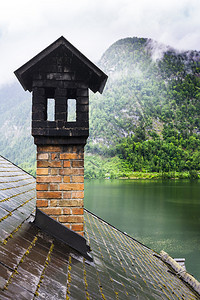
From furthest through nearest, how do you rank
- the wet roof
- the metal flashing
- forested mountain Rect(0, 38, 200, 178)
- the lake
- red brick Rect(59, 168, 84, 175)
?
forested mountain Rect(0, 38, 200, 178) → the lake → red brick Rect(59, 168, 84, 175) → the metal flashing → the wet roof

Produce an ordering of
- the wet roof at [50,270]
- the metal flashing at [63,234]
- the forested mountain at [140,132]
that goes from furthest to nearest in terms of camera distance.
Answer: the forested mountain at [140,132], the metal flashing at [63,234], the wet roof at [50,270]

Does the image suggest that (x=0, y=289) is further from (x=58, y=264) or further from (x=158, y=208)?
(x=158, y=208)

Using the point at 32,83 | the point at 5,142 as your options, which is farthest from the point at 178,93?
the point at 32,83

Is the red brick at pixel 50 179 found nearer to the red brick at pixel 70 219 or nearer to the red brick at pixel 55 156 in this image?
the red brick at pixel 55 156

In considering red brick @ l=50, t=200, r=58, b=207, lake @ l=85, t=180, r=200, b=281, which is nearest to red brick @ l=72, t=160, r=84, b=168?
red brick @ l=50, t=200, r=58, b=207

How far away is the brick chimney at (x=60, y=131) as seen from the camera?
2971 mm

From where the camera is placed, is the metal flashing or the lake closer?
the metal flashing

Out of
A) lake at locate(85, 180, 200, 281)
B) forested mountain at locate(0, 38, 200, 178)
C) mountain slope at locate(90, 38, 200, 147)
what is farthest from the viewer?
mountain slope at locate(90, 38, 200, 147)

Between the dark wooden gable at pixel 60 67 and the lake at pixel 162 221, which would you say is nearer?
the dark wooden gable at pixel 60 67

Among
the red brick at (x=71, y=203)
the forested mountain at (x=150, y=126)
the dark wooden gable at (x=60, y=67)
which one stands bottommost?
the red brick at (x=71, y=203)

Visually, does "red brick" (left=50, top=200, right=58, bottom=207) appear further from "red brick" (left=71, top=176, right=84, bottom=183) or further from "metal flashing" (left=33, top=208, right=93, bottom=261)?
"red brick" (left=71, top=176, right=84, bottom=183)

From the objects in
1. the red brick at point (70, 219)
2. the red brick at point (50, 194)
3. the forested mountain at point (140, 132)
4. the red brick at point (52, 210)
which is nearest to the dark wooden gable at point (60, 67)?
the red brick at point (50, 194)

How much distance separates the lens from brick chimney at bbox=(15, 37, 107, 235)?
2.97m

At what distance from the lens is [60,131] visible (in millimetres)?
2994
